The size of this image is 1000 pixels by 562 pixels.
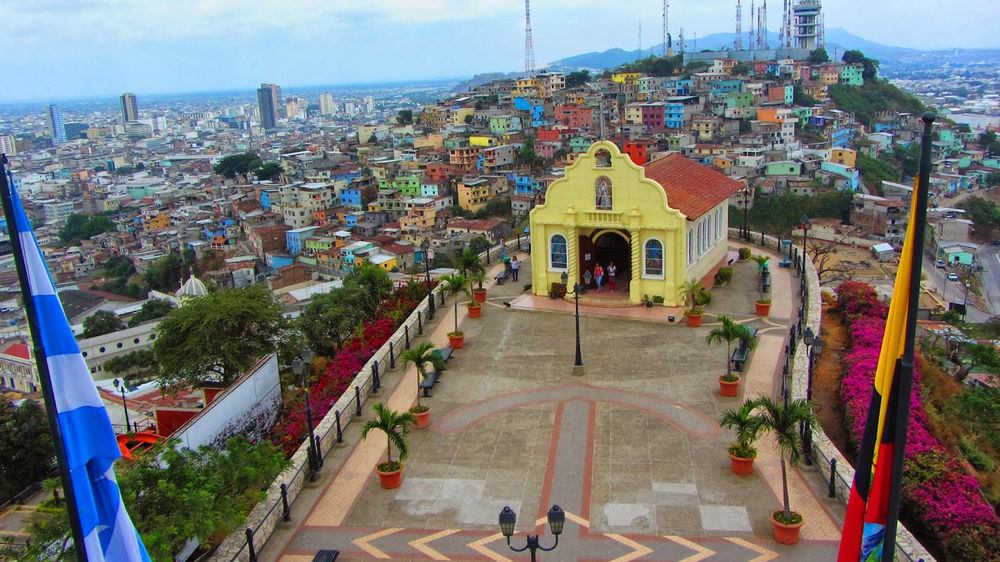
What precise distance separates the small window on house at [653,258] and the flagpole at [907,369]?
16.1 meters

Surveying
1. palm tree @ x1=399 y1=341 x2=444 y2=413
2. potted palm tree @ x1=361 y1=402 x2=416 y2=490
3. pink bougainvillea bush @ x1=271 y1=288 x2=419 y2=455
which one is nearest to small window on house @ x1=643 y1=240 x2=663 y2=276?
pink bougainvillea bush @ x1=271 y1=288 x2=419 y2=455

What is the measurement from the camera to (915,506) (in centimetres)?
1227

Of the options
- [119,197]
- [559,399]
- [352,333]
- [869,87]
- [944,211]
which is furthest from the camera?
[119,197]

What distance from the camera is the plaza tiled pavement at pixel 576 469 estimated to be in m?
11.8

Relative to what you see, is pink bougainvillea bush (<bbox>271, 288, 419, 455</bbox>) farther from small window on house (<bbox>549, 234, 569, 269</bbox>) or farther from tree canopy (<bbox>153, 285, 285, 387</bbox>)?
small window on house (<bbox>549, 234, 569, 269</bbox>)

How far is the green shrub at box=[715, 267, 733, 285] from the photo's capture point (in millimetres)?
24516

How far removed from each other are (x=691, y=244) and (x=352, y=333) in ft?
35.4

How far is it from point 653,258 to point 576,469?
10.2 meters

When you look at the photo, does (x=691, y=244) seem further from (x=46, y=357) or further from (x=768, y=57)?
(x=768, y=57)

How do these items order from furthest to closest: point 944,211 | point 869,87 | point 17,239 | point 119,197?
point 119,197
point 869,87
point 944,211
point 17,239

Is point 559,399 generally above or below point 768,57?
below

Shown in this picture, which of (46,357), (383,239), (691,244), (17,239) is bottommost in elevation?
(383,239)

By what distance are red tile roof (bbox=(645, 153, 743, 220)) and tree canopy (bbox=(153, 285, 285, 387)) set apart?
12844 mm

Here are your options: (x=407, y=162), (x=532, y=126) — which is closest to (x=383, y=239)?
(x=407, y=162)
